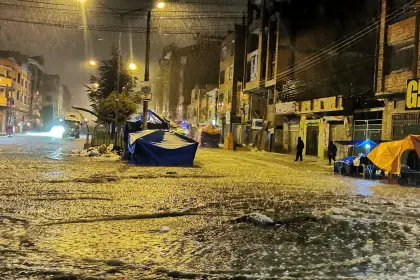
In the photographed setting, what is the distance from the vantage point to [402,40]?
83.7 feet

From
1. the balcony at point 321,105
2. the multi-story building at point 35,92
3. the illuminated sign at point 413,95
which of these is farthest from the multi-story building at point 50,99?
the illuminated sign at point 413,95

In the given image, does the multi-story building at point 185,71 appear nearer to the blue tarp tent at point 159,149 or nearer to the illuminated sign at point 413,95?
the illuminated sign at point 413,95

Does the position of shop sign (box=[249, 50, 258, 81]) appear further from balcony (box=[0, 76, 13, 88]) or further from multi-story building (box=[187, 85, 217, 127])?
balcony (box=[0, 76, 13, 88])

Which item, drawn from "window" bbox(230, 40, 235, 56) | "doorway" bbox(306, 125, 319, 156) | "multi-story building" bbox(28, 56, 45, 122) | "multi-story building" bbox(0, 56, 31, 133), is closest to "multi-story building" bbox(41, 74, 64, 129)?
"multi-story building" bbox(28, 56, 45, 122)

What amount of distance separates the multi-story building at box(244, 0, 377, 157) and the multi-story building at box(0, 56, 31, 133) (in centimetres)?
4416

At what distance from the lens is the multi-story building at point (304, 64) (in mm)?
38625

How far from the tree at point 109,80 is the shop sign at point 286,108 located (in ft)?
51.1

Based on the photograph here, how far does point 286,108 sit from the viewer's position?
39.2 metres

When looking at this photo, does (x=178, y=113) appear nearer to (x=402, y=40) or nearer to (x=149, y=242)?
(x=402, y=40)

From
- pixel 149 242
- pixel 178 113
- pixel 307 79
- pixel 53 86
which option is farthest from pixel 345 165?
pixel 53 86

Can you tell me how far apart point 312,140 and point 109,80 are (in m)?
21.5

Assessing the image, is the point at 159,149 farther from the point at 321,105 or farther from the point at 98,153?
the point at 321,105

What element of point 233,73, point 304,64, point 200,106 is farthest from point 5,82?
point 304,64

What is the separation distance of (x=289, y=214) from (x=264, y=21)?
40615 millimetres
